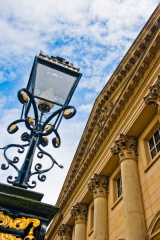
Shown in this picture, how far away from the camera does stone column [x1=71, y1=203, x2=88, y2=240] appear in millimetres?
19566

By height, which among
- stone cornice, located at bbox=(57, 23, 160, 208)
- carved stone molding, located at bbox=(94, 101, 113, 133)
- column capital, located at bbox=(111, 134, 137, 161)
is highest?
carved stone molding, located at bbox=(94, 101, 113, 133)

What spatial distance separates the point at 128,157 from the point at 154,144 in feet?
5.06

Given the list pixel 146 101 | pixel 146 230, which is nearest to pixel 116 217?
pixel 146 230

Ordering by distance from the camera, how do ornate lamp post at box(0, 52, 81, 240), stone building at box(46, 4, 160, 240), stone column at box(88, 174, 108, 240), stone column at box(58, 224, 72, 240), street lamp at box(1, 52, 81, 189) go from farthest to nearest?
1. stone column at box(58, 224, 72, 240)
2. stone column at box(88, 174, 108, 240)
3. stone building at box(46, 4, 160, 240)
4. street lamp at box(1, 52, 81, 189)
5. ornate lamp post at box(0, 52, 81, 240)

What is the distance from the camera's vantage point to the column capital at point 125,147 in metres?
14.8

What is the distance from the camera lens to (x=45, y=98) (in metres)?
3.72

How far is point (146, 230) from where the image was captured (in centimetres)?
1157

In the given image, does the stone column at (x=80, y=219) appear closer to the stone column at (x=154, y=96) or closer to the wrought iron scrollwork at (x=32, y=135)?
the stone column at (x=154, y=96)

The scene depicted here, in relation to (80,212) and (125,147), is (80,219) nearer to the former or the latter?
(80,212)

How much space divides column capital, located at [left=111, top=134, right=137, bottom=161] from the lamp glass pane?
1130 cm

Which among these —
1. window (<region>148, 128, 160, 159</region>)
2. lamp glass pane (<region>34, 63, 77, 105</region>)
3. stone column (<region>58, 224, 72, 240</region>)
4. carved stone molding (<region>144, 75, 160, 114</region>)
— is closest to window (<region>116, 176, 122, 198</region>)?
window (<region>148, 128, 160, 159</region>)

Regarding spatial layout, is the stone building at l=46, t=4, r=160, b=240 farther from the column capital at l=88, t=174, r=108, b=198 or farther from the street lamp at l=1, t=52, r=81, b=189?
the street lamp at l=1, t=52, r=81, b=189

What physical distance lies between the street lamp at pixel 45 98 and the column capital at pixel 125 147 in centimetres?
1122

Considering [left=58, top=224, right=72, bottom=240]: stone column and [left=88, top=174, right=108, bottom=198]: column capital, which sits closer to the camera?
[left=88, top=174, right=108, bottom=198]: column capital
